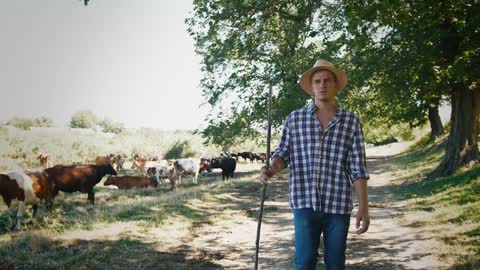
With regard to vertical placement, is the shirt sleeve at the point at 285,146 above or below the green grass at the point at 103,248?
above

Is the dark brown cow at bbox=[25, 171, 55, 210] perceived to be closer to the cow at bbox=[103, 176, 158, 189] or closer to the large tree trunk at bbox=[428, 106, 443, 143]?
the cow at bbox=[103, 176, 158, 189]

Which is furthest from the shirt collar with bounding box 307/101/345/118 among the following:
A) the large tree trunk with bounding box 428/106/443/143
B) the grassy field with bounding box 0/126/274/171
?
the large tree trunk with bounding box 428/106/443/143

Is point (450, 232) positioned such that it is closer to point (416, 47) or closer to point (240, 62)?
point (416, 47)

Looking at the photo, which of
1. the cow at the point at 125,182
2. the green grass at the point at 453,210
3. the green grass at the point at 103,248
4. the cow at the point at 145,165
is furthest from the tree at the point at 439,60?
the cow at the point at 145,165

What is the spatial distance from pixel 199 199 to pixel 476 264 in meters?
8.39

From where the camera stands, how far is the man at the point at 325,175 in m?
3.50

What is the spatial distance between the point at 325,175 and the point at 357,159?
1.05 feet

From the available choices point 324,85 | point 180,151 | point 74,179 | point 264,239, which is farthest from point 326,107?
point 180,151

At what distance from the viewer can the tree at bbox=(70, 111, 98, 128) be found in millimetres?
87125

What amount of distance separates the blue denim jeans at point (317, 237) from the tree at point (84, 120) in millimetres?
87611

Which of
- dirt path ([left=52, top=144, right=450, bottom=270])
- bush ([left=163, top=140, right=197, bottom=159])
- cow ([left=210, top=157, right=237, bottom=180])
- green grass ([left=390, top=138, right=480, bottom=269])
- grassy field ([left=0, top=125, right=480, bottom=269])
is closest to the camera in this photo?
grassy field ([left=0, top=125, right=480, bottom=269])

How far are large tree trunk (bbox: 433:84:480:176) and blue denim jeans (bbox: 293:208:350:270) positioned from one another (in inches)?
519

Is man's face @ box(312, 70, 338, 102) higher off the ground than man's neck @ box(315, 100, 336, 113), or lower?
higher

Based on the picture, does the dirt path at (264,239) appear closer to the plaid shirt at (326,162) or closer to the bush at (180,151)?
the plaid shirt at (326,162)
